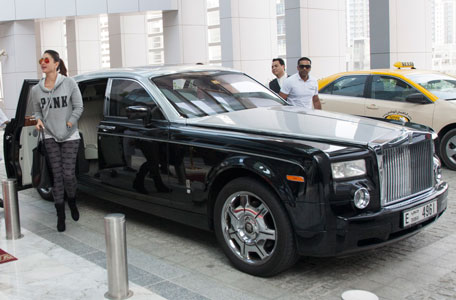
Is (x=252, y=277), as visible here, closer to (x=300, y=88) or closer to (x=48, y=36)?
(x=300, y=88)

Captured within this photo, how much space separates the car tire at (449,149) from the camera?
9031 mm

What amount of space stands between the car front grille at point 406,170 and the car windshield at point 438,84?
4.56 metres

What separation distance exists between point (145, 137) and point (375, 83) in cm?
536

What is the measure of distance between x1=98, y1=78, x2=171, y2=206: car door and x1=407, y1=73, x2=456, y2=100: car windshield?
210 inches

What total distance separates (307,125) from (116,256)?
2073 mm

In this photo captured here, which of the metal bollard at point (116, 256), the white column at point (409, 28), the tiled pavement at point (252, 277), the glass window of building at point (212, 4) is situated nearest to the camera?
the metal bollard at point (116, 256)

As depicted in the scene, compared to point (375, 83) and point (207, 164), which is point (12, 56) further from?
point (207, 164)

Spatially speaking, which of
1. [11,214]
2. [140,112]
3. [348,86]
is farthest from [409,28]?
[11,214]

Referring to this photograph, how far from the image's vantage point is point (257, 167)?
4.63 m

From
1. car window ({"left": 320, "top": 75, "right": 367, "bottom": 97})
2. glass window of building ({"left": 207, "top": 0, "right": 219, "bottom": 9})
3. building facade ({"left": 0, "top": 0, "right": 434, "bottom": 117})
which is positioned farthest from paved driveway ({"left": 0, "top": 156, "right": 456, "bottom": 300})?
glass window of building ({"left": 207, "top": 0, "right": 219, "bottom": 9})

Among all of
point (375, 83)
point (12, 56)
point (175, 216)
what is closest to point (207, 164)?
point (175, 216)

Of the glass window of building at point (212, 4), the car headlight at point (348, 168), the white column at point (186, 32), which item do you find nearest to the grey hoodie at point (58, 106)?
the car headlight at point (348, 168)

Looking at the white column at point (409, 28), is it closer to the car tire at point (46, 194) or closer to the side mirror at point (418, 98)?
the side mirror at point (418, 98)

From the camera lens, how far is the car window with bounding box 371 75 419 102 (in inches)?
371
